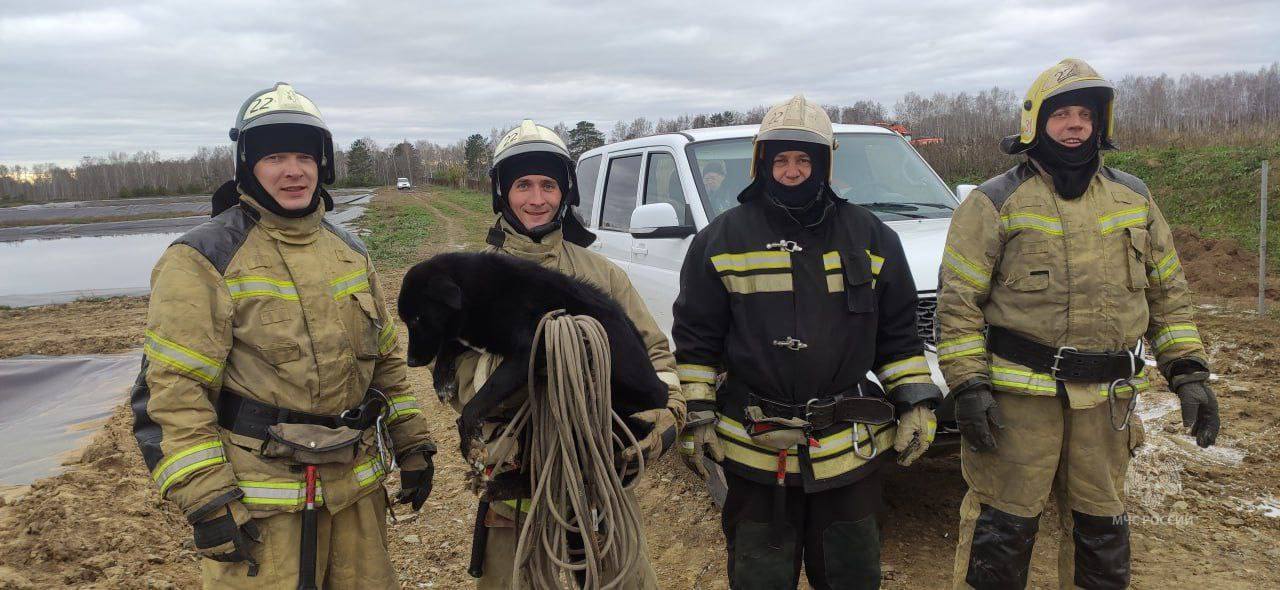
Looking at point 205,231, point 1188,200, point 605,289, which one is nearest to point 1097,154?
point 605,289

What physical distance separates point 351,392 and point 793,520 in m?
1.66

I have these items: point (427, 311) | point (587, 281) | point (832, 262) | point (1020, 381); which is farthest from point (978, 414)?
point (427, 311)

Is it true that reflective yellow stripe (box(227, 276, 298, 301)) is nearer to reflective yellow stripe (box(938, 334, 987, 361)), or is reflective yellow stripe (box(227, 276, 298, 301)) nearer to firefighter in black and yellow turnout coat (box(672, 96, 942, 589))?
firefighter in black and yellow turnout coat (box(672, 96, 942, 589))

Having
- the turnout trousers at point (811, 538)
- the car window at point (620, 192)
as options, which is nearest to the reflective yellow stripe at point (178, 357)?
the turnout trousers at point (811, 538)

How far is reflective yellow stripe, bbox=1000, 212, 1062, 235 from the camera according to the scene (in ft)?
9.88

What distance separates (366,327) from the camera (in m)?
2.55

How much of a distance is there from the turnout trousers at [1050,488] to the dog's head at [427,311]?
2.25m

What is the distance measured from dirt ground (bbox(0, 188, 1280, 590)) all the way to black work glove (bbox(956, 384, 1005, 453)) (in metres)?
1.10

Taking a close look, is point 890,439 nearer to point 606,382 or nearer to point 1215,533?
point 606,382

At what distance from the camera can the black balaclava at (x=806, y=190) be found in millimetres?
2811

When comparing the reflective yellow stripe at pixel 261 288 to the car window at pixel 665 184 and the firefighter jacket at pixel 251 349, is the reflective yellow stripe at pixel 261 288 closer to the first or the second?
the firefighter jacket at pixel 251 349

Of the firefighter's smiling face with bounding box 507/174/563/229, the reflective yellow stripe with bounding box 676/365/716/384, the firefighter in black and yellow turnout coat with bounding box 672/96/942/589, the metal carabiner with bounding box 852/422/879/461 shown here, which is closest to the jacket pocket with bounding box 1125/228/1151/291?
the firefighter in black and yellow turnout coat with bounding box 672/96/942/589

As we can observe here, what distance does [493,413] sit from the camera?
2.26 m

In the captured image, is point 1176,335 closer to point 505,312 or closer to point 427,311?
point 505,312
